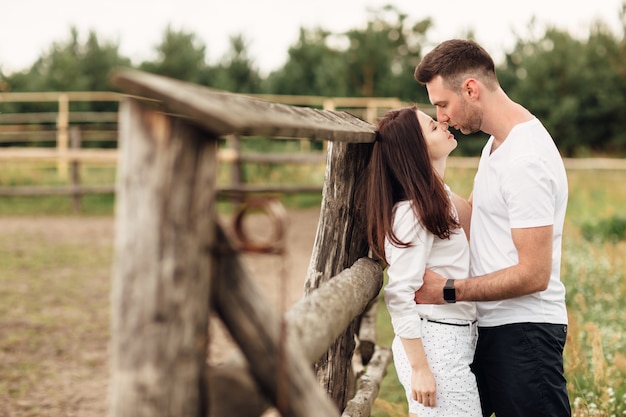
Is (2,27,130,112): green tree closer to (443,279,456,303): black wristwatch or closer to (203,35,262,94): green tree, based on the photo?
(203,35,262,94): green tree

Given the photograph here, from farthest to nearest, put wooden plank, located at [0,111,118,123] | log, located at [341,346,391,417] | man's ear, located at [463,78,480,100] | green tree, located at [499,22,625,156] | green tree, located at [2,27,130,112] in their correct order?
green tree, located at [499,22,625,156]
green tree, located at [2,27,130,112]
wooden plank, located at [0,111,118,123]
log, located at [341,346,391,417]
man's ear, located at [463,78,480,100]

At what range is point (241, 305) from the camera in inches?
51.8

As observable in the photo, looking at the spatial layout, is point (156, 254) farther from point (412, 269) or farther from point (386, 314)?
point (386, 314)

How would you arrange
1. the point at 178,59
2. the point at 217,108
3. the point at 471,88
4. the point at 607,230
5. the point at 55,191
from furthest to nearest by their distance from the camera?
the point at 178,59 → the point at 55,191 → the point at 607,230 → the point at 471,88 → the point at 217,108

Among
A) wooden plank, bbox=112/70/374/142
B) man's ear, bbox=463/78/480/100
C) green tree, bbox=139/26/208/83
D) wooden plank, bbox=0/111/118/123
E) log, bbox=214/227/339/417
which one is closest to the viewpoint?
wooden plank, bbox=112/70/374/142

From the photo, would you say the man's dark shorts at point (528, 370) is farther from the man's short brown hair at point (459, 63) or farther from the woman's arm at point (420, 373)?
the man's short brown hair at point (459, 63)

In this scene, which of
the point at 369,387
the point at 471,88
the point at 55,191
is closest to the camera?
A: the point at 471,88

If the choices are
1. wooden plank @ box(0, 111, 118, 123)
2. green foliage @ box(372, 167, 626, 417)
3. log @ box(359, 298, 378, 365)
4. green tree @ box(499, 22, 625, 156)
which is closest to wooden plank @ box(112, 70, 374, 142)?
green foliage @ box(372, 167, 626, 417)

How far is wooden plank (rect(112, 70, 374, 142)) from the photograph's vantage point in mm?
1169

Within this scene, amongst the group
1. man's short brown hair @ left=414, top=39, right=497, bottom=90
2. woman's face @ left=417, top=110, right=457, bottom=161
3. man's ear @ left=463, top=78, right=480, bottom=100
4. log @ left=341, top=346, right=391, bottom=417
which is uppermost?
man's short brown hair @ left=414, top=39, right=497, bottom=90

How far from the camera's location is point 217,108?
1201 mm

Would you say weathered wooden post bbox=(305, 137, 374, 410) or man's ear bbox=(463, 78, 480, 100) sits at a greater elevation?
man's ear bbox=(463, 78, 480, 100)

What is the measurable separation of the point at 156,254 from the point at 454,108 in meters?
1.61

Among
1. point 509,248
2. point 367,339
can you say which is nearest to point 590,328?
point 367,339
